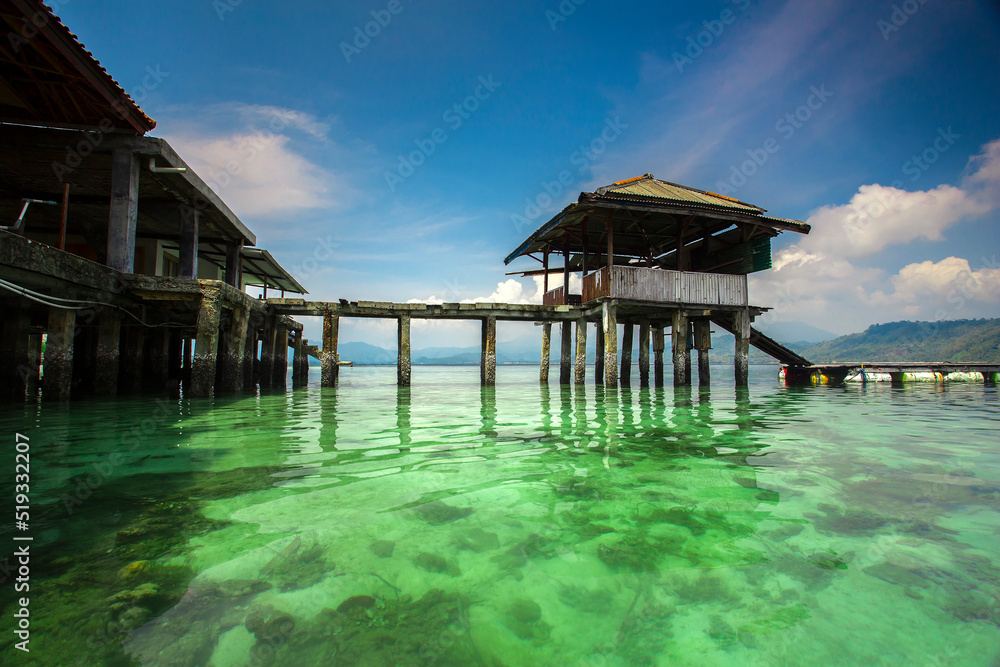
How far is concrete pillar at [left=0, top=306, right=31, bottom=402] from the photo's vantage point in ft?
31.5

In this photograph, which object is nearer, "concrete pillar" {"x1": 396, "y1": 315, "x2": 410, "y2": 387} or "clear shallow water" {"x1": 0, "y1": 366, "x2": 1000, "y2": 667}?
"clear shallow water" {"x1": 0, "y1": 366, "x2": 1000, "y2": 667}

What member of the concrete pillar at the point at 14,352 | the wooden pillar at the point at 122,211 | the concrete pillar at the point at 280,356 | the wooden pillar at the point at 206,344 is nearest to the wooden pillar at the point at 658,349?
the concrete pillar at the point at 280,356

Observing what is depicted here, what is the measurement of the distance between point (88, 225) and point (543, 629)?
1863cm

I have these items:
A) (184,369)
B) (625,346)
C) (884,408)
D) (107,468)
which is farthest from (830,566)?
(184,369)

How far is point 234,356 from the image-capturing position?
1220cm

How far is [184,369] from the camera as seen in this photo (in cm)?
1978

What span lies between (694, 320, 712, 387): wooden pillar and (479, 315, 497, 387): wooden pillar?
8.39 meters

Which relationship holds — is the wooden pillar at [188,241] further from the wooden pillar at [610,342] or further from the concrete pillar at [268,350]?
the wooden pillar at [610,342]

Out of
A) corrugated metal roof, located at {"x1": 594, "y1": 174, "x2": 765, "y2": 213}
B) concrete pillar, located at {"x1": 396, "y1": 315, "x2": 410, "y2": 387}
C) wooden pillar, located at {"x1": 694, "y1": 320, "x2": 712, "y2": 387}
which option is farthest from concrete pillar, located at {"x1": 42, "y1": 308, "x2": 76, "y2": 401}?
wooden pillar, located at {"x1": 694, "y1": 320, "x2": 712, "y2": 387}

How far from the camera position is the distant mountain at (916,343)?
73.8 meters

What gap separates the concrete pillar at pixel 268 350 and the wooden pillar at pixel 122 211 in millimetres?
6562

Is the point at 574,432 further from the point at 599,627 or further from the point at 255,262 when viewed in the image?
the point at 255,262

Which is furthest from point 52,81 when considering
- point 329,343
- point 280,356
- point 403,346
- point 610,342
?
point 610,342

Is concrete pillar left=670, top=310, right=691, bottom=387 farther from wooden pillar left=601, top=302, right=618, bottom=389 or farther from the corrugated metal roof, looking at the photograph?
the corrugated metal roof
